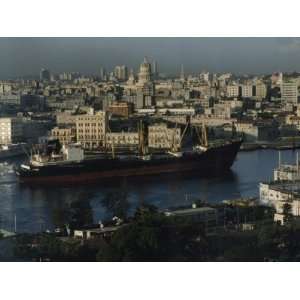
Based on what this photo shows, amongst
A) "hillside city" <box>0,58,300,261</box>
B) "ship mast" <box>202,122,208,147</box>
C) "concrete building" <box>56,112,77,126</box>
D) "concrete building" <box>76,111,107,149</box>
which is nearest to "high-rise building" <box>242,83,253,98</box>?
"hillside city" <box>0,58,300,261</box>

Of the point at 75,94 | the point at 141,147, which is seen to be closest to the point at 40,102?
the point at 75,94

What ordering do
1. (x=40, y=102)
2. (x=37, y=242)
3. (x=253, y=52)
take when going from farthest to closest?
(x=40, y=102)
(x=253, y=52)
(x=37, y=242)

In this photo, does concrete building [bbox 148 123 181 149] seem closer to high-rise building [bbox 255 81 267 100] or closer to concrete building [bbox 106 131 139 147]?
concrete building [bbox 106 131 139 147]

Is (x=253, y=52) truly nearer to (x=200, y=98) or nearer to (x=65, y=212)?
(x=200, y=98)

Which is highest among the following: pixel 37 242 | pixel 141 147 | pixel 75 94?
pixel 75 94

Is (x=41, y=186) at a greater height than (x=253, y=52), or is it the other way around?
(x=253, y=52)

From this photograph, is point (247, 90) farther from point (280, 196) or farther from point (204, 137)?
point (280, 196)

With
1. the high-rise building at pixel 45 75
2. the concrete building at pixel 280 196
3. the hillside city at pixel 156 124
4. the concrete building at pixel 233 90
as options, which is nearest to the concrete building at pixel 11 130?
the hillside city at pixel 156 124

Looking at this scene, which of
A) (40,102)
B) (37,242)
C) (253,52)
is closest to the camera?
(37,242)
